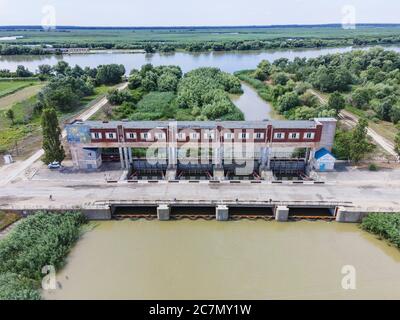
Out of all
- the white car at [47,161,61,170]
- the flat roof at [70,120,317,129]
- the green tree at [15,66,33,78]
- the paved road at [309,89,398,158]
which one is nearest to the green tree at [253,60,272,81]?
the paved road at [309,89,398,158]

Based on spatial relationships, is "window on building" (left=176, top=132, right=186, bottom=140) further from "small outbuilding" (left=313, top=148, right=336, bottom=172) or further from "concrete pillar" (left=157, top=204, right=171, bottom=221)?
"small outbuilding" (left=313, top=148, right=336, bottom=172)

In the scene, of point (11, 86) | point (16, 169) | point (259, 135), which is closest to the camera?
point (259, 135)

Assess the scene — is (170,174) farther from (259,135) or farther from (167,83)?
(167,83)

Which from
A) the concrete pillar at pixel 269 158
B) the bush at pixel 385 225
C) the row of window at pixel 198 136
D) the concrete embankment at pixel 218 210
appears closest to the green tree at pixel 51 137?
the row of window at pixel 198 136

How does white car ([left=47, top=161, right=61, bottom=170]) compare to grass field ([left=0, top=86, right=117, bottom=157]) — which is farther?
grass field ([left=0, top=86, right=117, bottom=157])

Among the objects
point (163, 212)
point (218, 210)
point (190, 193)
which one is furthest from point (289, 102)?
point (163, 212)

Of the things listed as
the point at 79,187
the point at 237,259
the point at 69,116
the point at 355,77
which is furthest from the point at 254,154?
the point at 355,77

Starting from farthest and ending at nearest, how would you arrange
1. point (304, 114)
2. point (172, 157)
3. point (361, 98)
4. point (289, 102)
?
point (361, 98)
point (289, 102)
point (304, 114)
point (172, 157)
